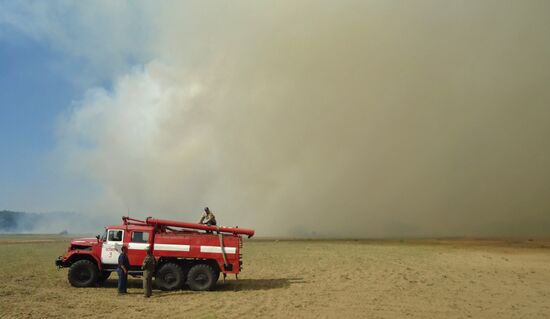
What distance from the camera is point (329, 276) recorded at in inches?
933

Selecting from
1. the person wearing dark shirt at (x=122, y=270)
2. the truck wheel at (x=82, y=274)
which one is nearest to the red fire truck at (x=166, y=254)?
the truck wheel at (x=82, y=274)

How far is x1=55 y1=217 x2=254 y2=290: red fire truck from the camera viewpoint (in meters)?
18.3

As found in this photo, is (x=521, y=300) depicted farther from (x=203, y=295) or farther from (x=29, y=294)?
(x=29, y=294)

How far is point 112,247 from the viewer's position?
18750mm

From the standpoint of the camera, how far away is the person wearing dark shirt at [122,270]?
17.2 metres

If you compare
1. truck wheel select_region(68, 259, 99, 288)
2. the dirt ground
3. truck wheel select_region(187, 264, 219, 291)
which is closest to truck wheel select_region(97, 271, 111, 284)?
truck wheel select_region(68, 259, 99, 288)

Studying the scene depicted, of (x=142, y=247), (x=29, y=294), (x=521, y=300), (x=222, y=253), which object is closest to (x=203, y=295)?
(x=222, y=253)

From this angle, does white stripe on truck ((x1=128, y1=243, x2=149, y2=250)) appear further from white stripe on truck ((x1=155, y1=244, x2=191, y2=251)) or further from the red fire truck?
white stripe on truck ((x1=155, y1=244, x2=191, y2=251))

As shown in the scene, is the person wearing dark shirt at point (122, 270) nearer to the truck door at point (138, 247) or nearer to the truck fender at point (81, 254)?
the truck door at point (138, 247)

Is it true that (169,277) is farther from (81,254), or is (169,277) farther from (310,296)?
(310,296)

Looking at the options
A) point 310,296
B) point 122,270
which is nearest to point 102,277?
point 122,270

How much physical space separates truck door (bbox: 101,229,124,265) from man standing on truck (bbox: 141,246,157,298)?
1741 millimetres

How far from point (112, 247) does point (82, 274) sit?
1.79 metres

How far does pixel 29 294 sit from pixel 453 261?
28.4 meters
